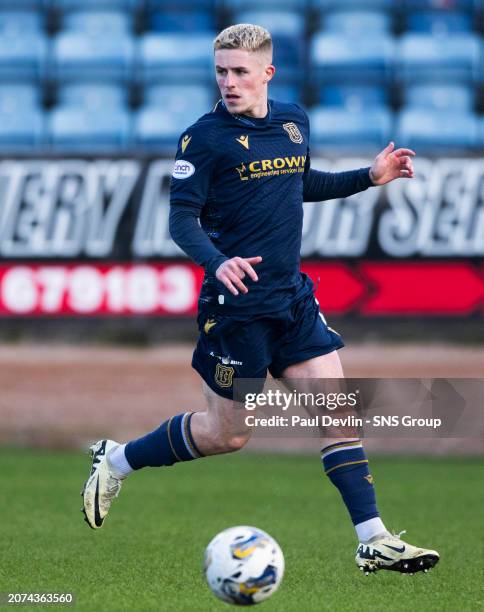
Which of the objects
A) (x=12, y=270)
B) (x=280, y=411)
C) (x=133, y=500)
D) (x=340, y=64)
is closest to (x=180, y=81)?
(x=340, y=64)

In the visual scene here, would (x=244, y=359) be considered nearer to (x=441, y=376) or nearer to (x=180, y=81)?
(x=441, y=376)

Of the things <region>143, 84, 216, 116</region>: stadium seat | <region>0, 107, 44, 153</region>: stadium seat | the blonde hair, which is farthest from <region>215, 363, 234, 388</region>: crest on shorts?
<region>143, 84, 216, 116</region>: stadium seat

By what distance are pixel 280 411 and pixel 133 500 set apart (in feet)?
6.59

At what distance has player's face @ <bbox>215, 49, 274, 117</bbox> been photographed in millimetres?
4707

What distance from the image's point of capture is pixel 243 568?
4.00 metres

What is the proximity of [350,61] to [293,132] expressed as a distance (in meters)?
6.26

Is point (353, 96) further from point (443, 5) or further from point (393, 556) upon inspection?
point (393, 556)

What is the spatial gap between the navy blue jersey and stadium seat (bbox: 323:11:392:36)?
6748mm

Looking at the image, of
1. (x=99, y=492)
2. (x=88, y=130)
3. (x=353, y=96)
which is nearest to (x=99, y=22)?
(x=88, y=130)

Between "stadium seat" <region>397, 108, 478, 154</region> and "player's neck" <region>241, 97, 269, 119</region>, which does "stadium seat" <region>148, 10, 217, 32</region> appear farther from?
"player's neck" <region>241, 97, 269, 119</region>

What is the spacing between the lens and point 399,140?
10.4 metres

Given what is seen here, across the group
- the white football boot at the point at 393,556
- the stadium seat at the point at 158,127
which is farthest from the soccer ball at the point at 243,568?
the stadium seat at the point at 158,127

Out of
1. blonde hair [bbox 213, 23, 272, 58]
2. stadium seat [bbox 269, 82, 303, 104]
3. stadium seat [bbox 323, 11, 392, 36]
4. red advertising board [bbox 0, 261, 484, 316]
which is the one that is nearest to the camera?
blonde hair [bbox 213, 23, 272, 58]

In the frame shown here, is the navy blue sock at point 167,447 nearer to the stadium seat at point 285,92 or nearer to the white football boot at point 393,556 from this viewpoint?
the white football boot at point 393,556
